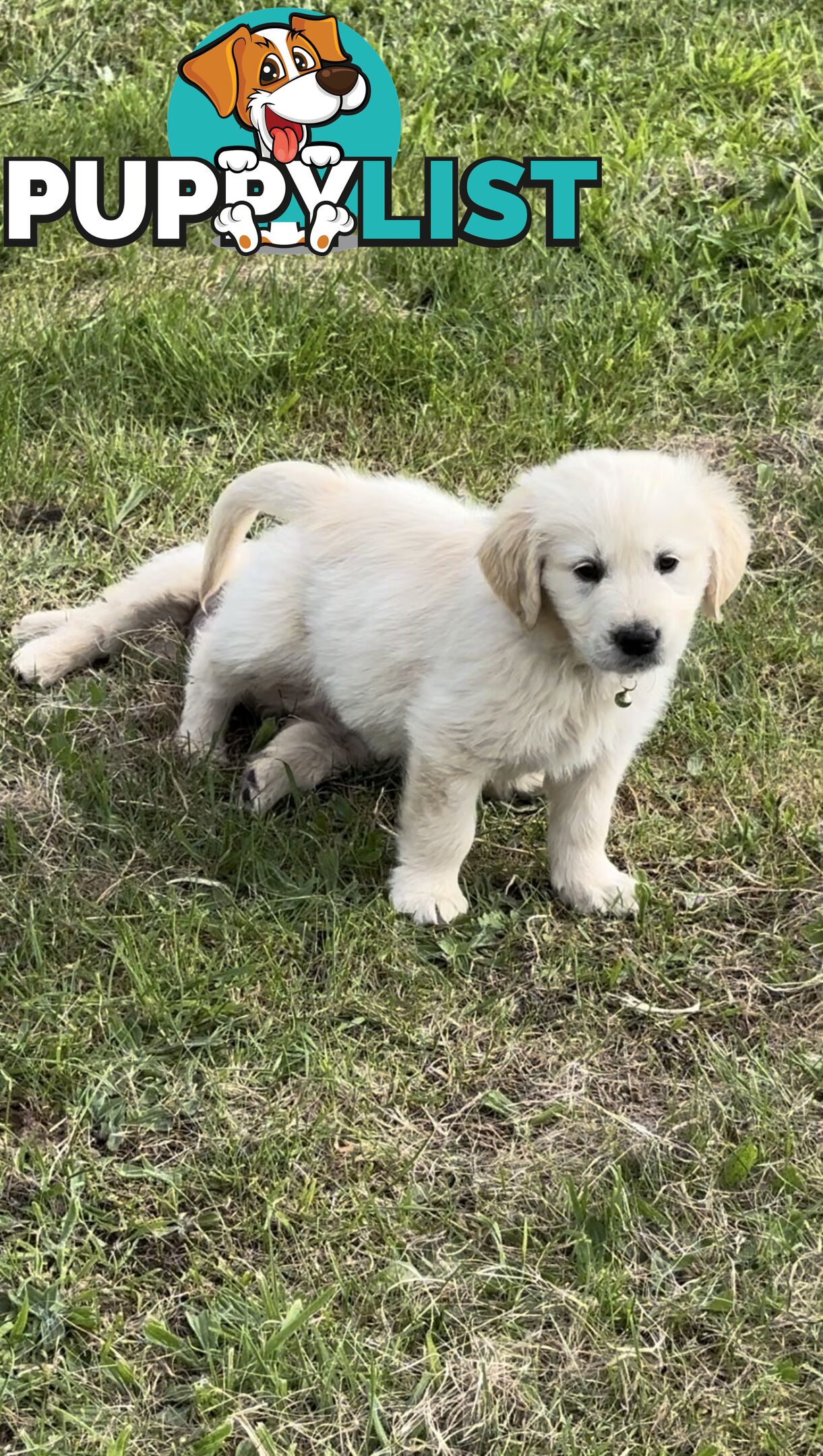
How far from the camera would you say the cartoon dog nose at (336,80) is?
5.06m

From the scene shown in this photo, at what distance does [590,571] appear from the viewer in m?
2.72

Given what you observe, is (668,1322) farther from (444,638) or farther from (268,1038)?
(444,638)

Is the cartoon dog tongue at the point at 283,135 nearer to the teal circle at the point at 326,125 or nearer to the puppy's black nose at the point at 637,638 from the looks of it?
the teal circle at the point at 326,125

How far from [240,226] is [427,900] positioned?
2838 mm

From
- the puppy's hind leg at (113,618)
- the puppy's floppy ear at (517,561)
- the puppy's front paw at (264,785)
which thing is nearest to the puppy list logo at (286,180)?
the puppy's hind leg at (113,618)

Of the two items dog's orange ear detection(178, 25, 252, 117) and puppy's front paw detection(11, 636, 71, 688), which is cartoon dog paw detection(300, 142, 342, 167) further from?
puppy's front paw detection(11, 636, 71, 688)

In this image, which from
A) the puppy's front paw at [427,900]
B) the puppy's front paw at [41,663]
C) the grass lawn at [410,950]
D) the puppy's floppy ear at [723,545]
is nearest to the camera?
the grass lawn at [410,950]

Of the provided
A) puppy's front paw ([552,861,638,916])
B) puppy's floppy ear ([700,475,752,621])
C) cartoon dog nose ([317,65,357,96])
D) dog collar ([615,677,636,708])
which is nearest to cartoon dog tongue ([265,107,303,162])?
cartoon dog nose ([317,65,357,96])

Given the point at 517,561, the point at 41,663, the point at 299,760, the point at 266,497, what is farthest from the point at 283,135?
the point at 517,561

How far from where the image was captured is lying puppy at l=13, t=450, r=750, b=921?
272 centimetres

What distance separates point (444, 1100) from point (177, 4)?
455 centimetres

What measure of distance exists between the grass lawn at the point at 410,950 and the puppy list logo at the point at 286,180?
0.30 ft

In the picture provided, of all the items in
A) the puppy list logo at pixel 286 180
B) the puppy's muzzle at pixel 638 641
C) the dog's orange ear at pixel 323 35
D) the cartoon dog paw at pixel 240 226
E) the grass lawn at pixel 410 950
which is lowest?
the grass lawn at pixel 410 950

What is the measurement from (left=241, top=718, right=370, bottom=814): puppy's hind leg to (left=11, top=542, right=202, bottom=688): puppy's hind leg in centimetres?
49
